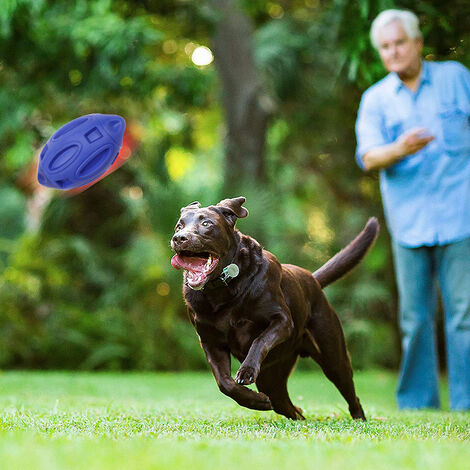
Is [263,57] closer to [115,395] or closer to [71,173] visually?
[115,395]

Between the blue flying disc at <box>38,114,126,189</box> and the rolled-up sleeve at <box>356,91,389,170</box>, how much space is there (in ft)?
6.81

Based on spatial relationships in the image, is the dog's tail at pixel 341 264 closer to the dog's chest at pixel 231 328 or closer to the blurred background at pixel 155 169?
the dog's chest at pixel 231 328

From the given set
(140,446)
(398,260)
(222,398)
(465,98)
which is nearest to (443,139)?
(465,98)

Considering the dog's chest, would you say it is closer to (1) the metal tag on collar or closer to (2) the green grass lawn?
(1) the metal tag on collar

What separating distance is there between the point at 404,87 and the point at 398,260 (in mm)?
1292

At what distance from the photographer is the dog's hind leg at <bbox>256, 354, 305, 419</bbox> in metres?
4.14

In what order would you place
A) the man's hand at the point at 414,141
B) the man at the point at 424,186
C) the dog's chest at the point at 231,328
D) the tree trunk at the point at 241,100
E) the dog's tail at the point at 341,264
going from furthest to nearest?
the tree trunk at the point at 241,100 → the man at the point at 424,186 → the man's hand at the point at 414,141 → the dog's tail at the point at 341,264 → the dog's chest at the point at 231,328

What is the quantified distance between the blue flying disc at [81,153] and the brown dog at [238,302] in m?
0.83

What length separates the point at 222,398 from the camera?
7395 millimetres

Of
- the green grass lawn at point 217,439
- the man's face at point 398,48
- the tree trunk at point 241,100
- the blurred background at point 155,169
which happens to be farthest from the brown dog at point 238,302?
the tree trunk at point 241,100

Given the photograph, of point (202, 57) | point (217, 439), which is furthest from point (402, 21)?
point (202, 57)

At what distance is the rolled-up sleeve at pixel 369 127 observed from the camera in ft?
19.3

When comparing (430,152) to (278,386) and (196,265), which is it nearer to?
(278,386)

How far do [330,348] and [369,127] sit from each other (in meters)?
2.17
